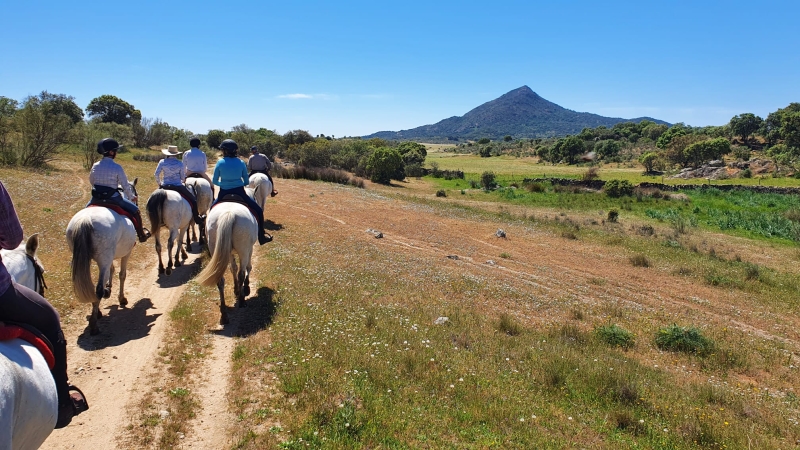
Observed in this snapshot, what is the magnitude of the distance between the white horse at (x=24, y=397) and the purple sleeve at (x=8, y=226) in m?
0.84

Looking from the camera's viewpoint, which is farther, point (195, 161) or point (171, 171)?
point (195, 161)

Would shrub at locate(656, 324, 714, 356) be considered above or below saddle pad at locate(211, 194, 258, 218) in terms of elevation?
below

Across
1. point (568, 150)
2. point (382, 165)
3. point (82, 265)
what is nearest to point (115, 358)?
point (82, 265)

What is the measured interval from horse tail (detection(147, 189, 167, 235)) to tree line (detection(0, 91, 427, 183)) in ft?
93.6

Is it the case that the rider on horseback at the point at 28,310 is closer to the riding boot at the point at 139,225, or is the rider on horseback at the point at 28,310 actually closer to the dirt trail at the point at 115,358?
the dirt trail at the point at 115,358

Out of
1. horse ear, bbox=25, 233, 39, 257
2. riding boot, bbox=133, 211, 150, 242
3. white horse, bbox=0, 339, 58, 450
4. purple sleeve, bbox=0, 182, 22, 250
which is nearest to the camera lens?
white horse, bbox=0, 339, 58, 450

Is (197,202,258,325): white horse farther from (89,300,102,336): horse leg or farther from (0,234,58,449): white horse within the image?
(0,234,58,449): white horse

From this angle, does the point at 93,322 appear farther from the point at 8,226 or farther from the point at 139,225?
the point at 8,226

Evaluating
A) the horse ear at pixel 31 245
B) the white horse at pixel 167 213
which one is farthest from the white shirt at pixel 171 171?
the horse ear at pixel 31 245

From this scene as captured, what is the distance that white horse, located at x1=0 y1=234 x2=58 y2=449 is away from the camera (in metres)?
2.93

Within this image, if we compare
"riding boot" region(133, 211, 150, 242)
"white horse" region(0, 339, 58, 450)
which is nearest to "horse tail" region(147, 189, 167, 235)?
"riding boot" region(133, 211, 150, 242)

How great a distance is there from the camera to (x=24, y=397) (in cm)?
316

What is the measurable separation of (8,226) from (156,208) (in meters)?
9.27

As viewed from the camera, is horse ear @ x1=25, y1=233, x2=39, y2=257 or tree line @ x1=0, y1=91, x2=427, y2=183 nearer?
horse ear @ x1=25, y1=233, x2=39, y2=257
